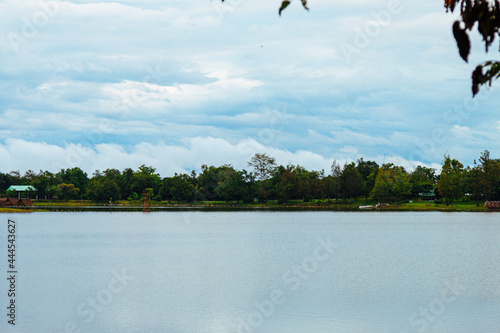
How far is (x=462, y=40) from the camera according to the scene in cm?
439

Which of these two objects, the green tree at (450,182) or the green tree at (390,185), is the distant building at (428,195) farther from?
the green tree at (450,182)

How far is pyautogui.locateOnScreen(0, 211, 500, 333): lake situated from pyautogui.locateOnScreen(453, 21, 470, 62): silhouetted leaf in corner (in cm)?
1470

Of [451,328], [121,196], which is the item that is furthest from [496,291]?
[121,196]

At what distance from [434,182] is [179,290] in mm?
130709

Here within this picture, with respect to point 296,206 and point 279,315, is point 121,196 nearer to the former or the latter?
point 296,206

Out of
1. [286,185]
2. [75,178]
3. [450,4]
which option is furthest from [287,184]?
[450,4]

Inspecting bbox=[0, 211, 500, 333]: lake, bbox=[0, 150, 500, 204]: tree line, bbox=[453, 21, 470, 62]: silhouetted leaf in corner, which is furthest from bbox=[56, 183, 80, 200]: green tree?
bbox=[453, 21, 470, 62]: silhouetted leaf in corner

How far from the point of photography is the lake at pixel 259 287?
1919 cm

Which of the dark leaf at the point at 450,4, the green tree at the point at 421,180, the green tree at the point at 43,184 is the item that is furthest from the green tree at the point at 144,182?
the dark leaf at the point at 450,4

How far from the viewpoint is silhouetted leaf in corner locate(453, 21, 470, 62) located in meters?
4.36

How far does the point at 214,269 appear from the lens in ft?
106

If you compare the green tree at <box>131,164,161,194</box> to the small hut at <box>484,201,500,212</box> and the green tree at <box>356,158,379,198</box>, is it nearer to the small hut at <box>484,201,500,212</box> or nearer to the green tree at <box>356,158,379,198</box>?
the green tree at <box>356,158,379,198</box>

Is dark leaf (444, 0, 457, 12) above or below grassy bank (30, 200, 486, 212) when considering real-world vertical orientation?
above

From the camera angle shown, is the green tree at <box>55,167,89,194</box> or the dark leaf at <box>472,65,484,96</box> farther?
the green tree at <box>55,167,89,194</box>
